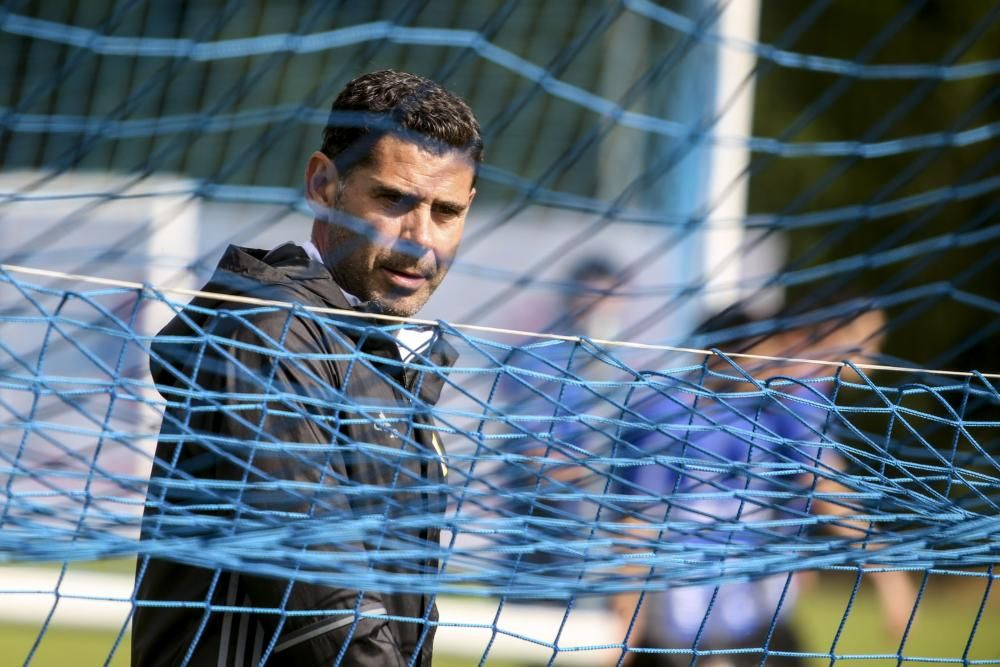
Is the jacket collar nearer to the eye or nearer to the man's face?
the man's face

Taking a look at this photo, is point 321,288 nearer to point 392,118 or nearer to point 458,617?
point 392,118

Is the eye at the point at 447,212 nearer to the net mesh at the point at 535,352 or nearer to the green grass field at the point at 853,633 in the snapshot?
the net mesh at the point at 535,352

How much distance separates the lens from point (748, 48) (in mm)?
2322

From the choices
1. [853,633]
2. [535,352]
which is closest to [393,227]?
[535,352]

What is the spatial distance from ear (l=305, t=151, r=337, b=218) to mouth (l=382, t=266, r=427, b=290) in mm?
130

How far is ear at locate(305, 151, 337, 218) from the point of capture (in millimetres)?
1738

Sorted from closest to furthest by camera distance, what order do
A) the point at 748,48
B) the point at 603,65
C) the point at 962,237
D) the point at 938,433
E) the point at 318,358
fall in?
the point at 318,358 → the point at 748,48 → the point at 962,237 → the point at 603,65 → the point at 938,433

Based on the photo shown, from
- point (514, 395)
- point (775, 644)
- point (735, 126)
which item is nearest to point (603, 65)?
point (735, 126)

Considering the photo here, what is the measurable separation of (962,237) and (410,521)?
148 centimetres

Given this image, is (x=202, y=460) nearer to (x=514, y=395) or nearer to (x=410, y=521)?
(x=410, y=521)

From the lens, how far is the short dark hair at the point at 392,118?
5.66ft

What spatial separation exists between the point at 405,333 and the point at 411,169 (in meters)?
0.24

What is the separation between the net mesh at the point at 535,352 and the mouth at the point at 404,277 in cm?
6

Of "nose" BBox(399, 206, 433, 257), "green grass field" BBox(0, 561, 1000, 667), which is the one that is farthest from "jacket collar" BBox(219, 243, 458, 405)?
"green grass field" BBox(0, 561, 1000, 667)
